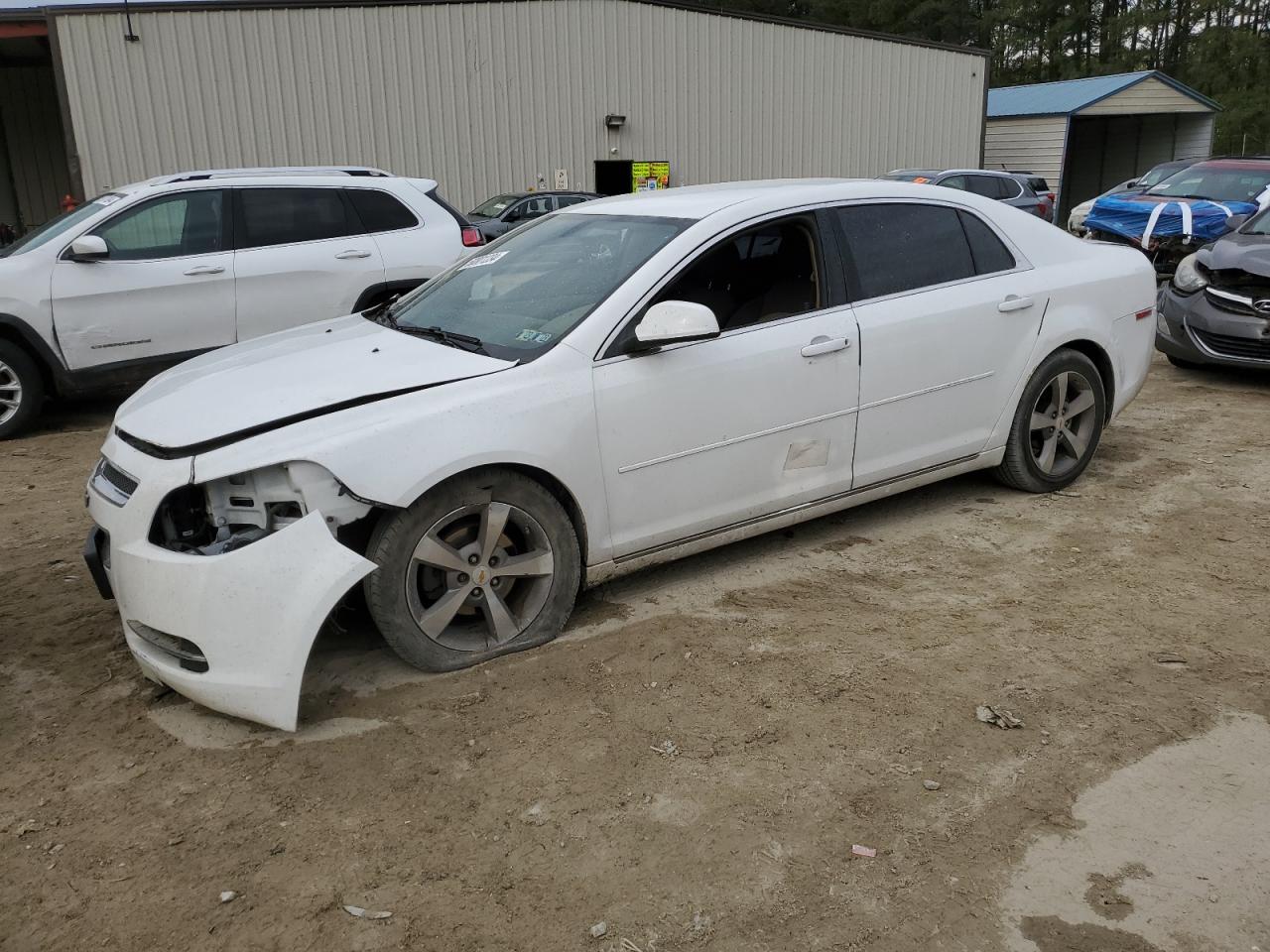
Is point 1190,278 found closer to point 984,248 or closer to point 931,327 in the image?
point 984,248

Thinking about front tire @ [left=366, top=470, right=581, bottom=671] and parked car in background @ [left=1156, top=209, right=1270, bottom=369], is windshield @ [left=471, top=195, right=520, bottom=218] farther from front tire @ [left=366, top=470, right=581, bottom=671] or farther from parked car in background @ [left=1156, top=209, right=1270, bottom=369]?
front tire @ [left=366, top=470, right=581, bottom=671]

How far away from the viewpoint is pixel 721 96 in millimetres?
22328

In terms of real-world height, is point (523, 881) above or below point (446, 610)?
below

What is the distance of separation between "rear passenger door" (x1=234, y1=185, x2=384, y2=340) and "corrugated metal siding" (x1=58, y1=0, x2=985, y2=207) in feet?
34.0

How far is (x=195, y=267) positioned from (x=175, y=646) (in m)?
5.11

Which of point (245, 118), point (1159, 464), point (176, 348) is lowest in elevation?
point (1159, 464)

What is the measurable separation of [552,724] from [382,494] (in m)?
0.93

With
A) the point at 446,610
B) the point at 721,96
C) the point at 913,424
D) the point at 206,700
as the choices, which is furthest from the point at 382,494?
the point at 721,96

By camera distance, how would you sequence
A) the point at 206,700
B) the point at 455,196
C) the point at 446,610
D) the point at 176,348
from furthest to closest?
the point at 455,196 → the point at 176,348 → the point at 446,610 → the point at 206,700

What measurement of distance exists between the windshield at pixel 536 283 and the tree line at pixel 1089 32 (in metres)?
46.2

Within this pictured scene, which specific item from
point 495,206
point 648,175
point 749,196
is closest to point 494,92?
point 495,206

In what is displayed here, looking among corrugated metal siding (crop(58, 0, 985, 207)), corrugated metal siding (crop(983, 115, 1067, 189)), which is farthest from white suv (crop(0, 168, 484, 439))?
corrugated metal siding (crop(983, 115, 1067, 189))

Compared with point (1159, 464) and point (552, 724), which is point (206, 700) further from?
point (1159, 464)

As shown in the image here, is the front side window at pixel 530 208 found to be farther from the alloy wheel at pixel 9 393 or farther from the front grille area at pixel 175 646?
the front grille area at pixel 175 646
